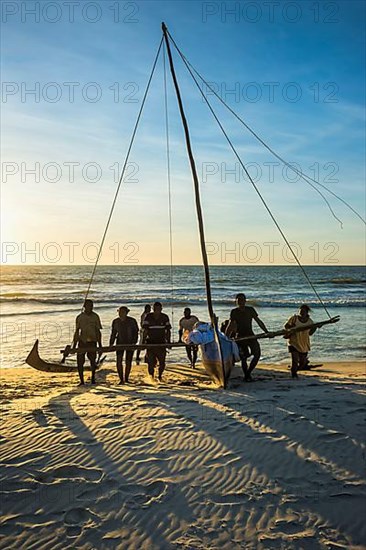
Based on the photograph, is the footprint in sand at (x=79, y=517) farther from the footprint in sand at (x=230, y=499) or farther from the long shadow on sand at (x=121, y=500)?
the footprint in sand at (x=230, y=499)

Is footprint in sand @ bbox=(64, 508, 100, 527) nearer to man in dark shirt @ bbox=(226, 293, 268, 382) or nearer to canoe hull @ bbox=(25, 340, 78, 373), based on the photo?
man in dark shirt @ bbox=(226, 293, 268, 382)

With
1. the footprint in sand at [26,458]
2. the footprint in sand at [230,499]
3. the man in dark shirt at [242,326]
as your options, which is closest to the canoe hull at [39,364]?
the man in dark shirt at [242,326]

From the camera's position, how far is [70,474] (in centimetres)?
512

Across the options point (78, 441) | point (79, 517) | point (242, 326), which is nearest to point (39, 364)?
point (242, 326)

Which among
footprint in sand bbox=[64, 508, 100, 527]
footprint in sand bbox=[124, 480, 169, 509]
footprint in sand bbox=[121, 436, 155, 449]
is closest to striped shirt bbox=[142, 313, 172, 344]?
footprint in sand bbox=[121, 436, 155, 449]

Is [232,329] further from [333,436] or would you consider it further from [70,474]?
[70,474]

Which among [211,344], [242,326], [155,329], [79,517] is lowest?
[79,517]

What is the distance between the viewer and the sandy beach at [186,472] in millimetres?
4180

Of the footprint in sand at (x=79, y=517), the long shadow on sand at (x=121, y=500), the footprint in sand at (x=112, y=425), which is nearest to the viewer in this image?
the long shadow on sand at (x=121, y=500)

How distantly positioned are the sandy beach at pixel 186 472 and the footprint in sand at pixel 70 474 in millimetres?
10

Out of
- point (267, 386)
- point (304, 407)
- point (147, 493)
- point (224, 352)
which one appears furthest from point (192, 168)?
point (147, 493)

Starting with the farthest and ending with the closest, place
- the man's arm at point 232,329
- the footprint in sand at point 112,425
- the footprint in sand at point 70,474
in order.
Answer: the man's arm at point 232,329 → the footprint in sand at point 112,425 → the footprint in sand at point 70,474

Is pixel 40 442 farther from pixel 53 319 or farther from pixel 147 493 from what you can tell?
pixel 53 319

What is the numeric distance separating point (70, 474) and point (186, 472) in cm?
116
